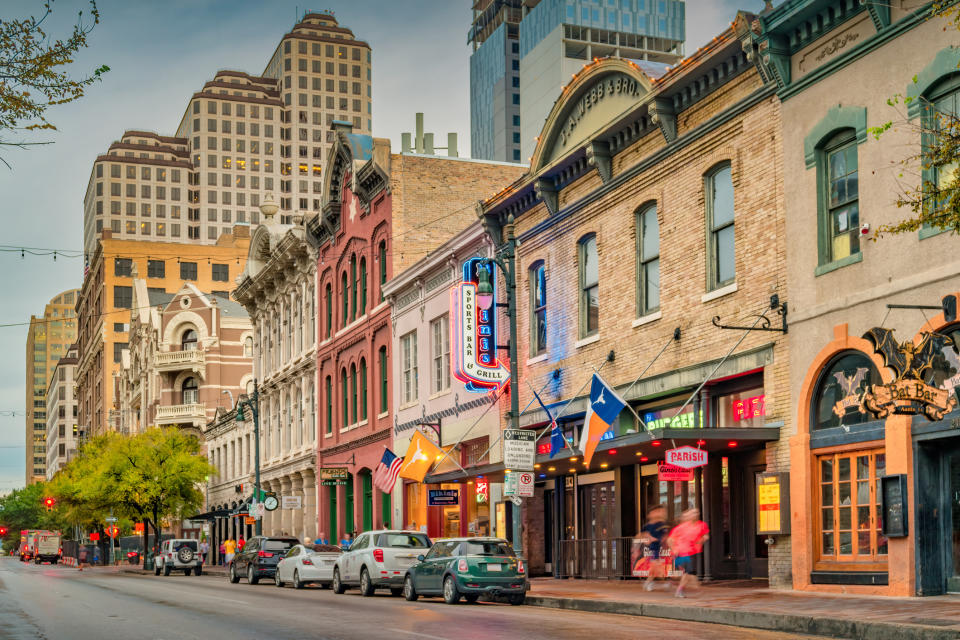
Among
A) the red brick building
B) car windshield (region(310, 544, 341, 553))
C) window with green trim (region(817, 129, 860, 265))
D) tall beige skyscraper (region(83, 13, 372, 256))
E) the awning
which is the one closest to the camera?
window with green trim (region(817, 129, 860, 265))

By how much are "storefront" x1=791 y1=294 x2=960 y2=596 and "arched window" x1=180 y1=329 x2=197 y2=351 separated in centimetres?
7175

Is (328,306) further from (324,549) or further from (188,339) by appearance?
(188,339)

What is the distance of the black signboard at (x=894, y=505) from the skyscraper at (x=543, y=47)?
109434 mm

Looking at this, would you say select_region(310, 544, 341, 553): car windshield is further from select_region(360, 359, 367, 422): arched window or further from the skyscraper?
the skyscraper

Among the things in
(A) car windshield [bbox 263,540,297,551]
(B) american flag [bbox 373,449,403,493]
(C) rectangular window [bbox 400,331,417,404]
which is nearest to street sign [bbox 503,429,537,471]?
Answer: (B) american flag [bbox 373,449,403,493]

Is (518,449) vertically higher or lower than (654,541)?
higher

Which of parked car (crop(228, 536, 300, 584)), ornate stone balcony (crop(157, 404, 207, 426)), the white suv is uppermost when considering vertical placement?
ornate stone balcony (crop(157, 404, 207, 426))

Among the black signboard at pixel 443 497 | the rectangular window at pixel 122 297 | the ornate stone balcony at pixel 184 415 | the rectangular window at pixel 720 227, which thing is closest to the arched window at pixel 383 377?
the black signboard at pixel 443 497

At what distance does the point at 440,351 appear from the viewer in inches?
1531

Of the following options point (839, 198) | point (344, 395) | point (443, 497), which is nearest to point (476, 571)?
point (839, 198)

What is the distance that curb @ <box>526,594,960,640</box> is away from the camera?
14.1m

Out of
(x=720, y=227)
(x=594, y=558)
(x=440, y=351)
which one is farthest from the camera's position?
(x=440, y=351)

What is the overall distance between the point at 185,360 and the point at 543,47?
72.5 metres

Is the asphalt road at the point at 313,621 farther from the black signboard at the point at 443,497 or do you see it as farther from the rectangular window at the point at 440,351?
the rectangular window at the point at 440,351
